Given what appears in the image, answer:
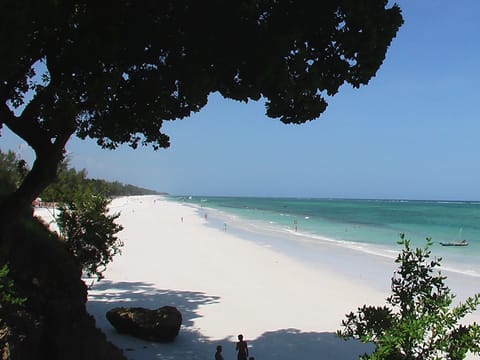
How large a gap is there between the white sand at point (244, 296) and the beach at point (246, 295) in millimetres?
29

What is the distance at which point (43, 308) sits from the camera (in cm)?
720

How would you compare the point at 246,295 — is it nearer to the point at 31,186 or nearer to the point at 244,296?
the point at 244,296

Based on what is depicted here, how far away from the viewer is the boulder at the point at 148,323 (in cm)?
1134

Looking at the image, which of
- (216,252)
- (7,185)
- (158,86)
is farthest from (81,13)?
(216,252)

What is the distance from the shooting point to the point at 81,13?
7.29 meters

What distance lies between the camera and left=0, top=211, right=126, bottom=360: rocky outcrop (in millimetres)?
6164

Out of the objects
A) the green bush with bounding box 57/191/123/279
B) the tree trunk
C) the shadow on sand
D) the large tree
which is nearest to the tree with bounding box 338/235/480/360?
the large tree

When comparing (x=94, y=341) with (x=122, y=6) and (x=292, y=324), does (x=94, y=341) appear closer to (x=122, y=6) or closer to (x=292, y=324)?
(x=122, y=6)

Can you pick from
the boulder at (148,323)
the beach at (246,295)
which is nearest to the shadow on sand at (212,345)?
the beach at (246,295)

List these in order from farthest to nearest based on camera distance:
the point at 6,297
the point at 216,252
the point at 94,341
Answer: the point at 216,252
the point at 94,341
the point at 6,297

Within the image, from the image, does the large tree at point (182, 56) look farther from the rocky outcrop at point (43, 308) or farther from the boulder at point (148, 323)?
the boulder at point (148, 323)

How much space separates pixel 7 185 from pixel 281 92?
24.9 feet

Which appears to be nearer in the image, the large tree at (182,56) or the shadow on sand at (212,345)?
the large tree at (182,56)

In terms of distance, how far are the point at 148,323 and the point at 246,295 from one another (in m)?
7.03
